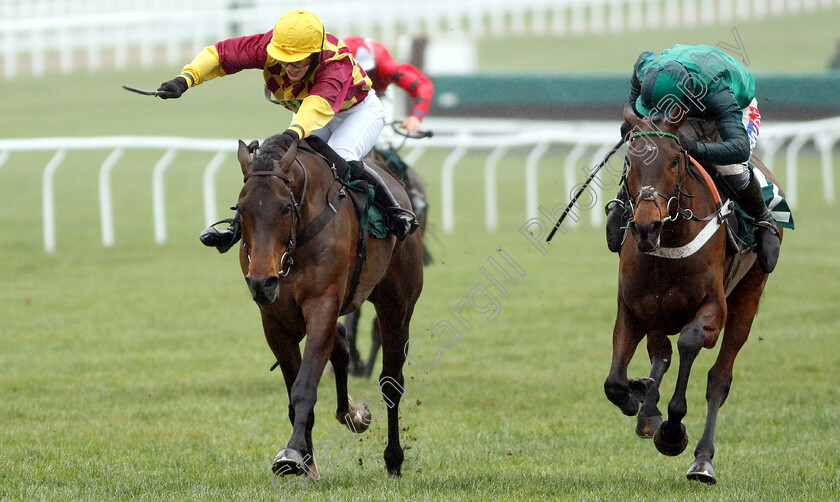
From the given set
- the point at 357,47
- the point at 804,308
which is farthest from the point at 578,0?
the point at 357,47

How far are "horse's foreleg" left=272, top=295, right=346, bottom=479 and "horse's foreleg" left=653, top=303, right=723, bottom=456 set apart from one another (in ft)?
4.94

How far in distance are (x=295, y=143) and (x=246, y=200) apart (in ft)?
1.24

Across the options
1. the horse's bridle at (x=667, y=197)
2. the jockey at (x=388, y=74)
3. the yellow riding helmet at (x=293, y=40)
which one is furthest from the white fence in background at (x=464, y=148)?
the horse's bridle at (x=667, y=197)

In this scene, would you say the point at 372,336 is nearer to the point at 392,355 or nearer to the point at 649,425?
the point at 392,355

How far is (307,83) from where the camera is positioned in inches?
219

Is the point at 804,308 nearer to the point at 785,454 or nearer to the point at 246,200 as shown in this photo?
the point at 785,454

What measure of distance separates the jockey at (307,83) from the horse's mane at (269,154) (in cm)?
7

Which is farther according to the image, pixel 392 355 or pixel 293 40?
pixel 392 355

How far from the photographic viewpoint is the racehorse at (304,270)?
466cm

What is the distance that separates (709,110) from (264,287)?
223 centimetres

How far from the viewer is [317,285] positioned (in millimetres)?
5031

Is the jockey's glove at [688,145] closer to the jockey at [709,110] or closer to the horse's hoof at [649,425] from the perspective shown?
the jockey at [709,110]

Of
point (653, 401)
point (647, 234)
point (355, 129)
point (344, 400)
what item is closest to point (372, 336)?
point (344, 400)

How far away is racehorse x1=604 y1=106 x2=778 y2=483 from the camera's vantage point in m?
4.95
